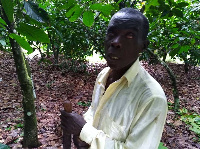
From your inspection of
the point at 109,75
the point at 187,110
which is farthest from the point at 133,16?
the point at 187,110

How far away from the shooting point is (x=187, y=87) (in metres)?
5.90

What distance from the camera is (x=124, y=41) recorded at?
1033 mm

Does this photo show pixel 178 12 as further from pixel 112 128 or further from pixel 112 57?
pixel 112 128

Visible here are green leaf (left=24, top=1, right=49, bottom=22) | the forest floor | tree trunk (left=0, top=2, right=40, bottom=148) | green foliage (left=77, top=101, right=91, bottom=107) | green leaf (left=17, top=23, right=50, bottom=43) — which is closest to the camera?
green leaf (left=17, top=23, right=50, bottom=43)

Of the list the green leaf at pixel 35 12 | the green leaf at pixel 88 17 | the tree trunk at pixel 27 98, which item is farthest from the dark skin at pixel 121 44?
the tree trunk at pixel 27 98

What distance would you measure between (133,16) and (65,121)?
0.71 metres

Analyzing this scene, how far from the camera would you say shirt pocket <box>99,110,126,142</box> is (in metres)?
1.03

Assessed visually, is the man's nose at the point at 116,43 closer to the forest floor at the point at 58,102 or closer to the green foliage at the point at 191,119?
the forest floor at the point at 58,102

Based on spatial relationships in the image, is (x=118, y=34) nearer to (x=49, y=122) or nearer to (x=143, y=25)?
(x=143, y=25)

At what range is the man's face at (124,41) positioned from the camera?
1.03 meters

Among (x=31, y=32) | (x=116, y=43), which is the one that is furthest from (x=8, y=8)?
(x=116, y=43)

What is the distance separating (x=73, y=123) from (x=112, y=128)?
22 cm

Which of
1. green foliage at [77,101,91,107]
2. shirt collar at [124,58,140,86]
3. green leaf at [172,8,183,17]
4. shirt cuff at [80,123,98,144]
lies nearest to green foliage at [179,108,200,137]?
green foliage at [77,101,91,107]

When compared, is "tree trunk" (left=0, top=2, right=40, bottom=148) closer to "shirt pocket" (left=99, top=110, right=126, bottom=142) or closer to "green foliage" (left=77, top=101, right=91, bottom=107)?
"shirt pocket" (left=99, top=110, right=126, bottom=142)
